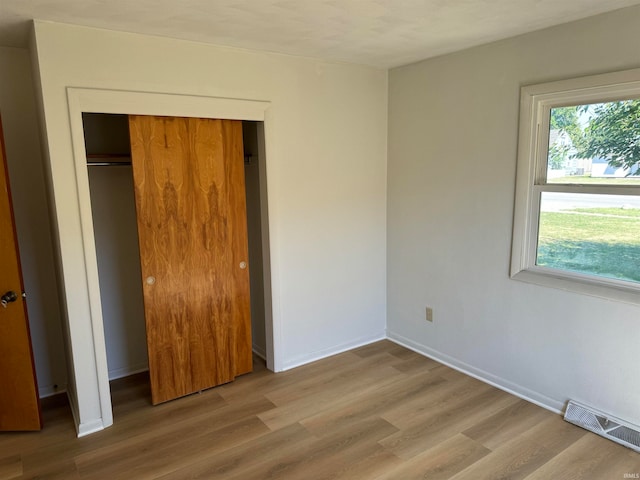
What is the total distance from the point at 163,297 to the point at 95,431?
91 cm

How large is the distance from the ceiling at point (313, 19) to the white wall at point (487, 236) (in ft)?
0.78

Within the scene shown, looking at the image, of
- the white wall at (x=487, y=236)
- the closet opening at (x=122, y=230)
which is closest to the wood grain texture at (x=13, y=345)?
the closet opening at (x=122, y=230)

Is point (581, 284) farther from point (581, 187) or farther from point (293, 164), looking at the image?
point (293, 164)

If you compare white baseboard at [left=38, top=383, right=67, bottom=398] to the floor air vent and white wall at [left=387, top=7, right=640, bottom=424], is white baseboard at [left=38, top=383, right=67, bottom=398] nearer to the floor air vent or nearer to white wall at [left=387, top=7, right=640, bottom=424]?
white wall at [left=387, top=7, right=640, bottom=424]

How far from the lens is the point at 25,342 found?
8.79ft

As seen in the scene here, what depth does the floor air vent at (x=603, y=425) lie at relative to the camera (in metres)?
2.51

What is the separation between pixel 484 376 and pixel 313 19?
2.73 meters

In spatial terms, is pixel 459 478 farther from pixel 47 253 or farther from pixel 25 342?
pixel 47 253

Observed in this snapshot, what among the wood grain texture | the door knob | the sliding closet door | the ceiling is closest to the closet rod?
the sliding closet door

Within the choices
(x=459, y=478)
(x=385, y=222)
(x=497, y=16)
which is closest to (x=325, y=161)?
(x=385, y=222)

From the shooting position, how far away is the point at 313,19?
242 centimetres

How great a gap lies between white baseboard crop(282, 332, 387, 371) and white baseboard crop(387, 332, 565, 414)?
17 cm

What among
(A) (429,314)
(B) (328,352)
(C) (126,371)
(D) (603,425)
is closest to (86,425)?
(C) (126,371)

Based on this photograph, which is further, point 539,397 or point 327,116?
point 327,116
